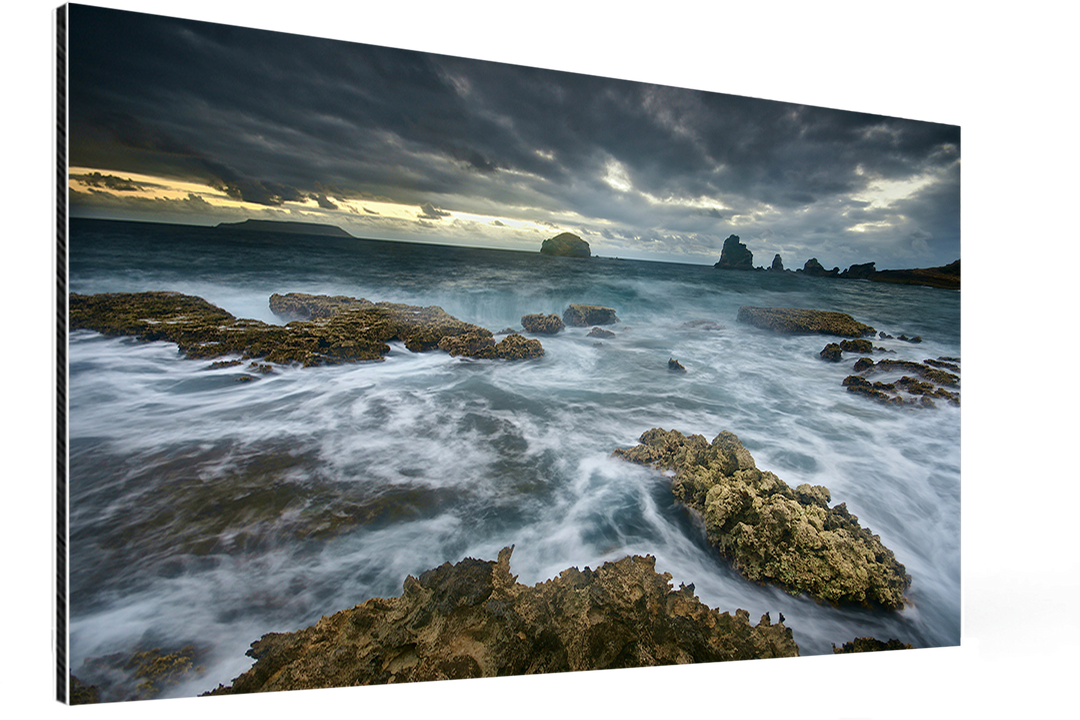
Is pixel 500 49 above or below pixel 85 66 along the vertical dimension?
above

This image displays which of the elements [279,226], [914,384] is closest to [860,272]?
[914,384]

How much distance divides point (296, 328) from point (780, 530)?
125 inches

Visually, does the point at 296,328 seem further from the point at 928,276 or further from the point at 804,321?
the point at 928,276

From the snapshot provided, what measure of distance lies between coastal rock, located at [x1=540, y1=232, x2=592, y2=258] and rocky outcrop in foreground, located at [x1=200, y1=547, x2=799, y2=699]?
6.54 ft

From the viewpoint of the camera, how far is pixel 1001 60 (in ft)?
7.23

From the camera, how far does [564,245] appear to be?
264 cm

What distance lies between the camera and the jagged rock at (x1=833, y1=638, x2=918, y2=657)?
195 cm

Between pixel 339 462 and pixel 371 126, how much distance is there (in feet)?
6.47

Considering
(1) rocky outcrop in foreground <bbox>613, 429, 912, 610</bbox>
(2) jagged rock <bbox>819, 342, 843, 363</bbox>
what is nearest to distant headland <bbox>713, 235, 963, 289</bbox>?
(2) jagged rock <bbox>819, 342, 843, 363</bbox>
